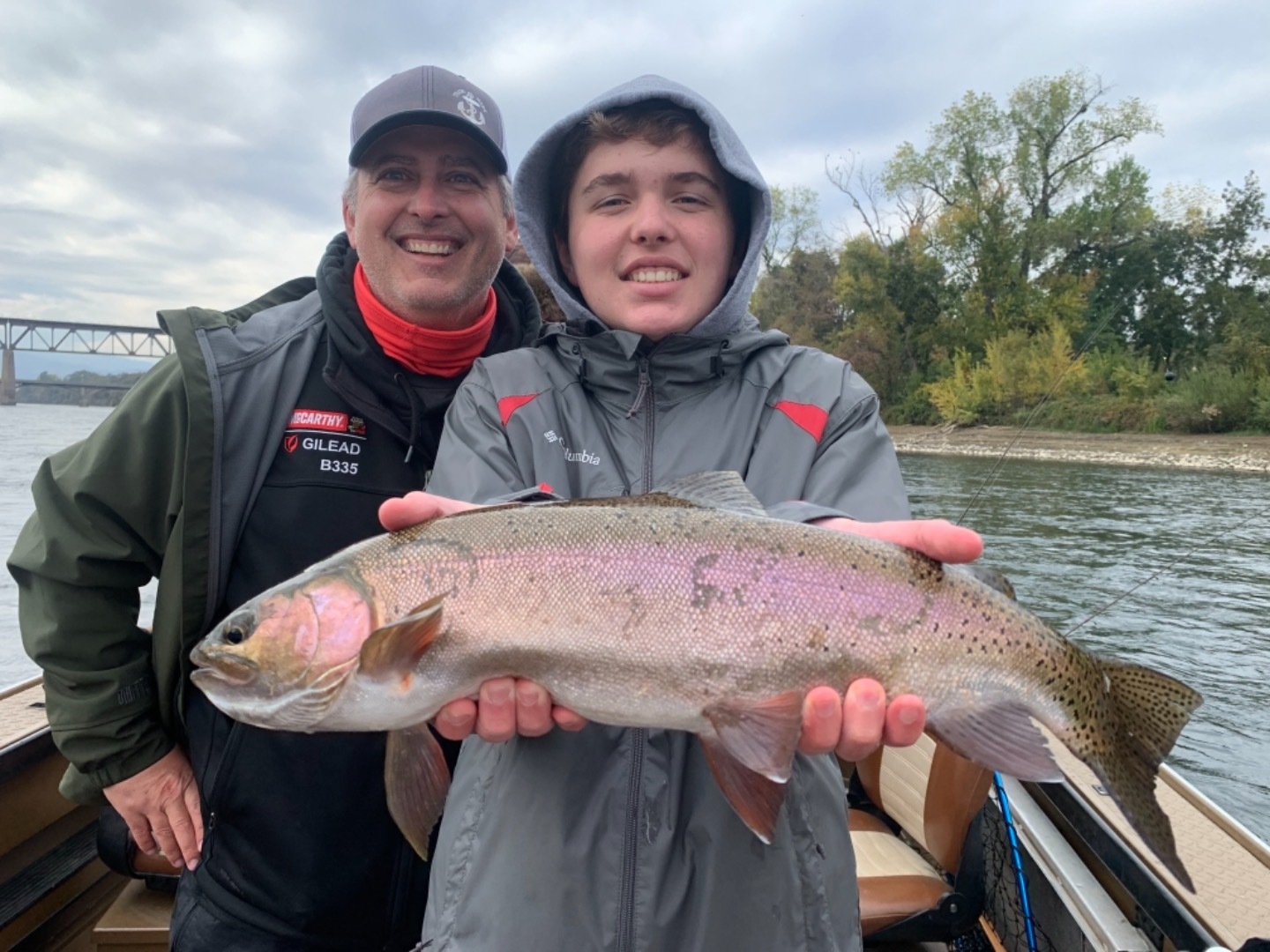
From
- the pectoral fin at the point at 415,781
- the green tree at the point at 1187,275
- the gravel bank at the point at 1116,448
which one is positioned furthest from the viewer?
the green tree at the point at 1187,275

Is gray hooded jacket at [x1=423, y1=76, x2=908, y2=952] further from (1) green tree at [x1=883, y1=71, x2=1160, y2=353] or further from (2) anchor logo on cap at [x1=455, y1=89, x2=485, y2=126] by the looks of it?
(1) green tree at [x1=883, y1=71, x2=1160, y2=353]

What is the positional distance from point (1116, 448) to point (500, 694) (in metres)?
34.6

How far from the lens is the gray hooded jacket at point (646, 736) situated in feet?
6.38

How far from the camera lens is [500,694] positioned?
203 cm

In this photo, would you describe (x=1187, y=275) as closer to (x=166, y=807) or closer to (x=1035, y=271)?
(x=1035, y=271)

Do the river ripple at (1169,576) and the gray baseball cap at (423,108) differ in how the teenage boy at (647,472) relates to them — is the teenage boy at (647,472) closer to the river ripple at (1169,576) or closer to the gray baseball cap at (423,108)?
the gray baseball cap at (423,108)

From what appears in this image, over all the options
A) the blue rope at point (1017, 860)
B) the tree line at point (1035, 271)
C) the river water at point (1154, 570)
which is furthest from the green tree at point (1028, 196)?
the blue rope at point (1017, 860)

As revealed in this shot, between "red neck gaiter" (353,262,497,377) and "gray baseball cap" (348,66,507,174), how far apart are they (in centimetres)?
55

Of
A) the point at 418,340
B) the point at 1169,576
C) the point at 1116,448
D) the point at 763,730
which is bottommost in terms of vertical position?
the point at 1169,576

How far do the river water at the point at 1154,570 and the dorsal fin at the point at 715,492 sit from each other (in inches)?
131

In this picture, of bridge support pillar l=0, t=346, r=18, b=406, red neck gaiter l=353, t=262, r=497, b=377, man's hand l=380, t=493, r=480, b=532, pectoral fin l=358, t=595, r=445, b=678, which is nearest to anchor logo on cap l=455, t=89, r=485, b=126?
red neck gaiter l=353, t=262, r=497, b=377

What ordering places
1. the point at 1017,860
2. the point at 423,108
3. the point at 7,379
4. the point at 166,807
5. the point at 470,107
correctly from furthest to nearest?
the point at 7,379
the point at 1017,860
the point at 470,107
the point at 423,108
the point at 166,807

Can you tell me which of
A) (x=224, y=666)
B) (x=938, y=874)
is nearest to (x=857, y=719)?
(x=224, y=666)

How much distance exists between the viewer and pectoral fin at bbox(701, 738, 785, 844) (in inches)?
75.0
